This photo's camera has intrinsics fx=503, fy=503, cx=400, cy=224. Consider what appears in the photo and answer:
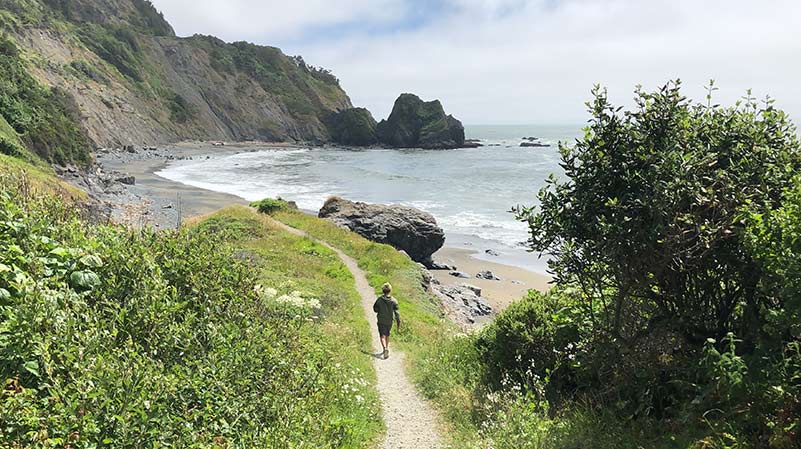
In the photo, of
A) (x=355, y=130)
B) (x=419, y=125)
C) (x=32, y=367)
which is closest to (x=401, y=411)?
(x=32, y=367)

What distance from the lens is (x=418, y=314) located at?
17922 mm

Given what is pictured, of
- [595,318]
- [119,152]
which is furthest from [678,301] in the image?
[119,152]

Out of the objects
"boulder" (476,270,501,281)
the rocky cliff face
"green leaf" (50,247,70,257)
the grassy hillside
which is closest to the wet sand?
"boulder" (476,270,501,281)

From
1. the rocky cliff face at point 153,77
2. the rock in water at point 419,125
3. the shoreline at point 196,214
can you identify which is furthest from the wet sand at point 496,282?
the rock in water at point 419,125

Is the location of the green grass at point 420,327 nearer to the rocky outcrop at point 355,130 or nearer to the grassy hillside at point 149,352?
the grassy hillside at point 149,352

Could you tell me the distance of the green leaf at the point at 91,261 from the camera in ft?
20.2

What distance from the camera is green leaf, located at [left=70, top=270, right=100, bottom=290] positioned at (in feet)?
19.4

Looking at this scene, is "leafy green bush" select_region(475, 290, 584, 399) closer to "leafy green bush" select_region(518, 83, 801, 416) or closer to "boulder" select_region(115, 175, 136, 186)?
"leafy green bush" select_region(518, 83, 801, 416)

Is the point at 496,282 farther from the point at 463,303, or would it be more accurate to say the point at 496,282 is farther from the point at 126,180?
the point at 126,180

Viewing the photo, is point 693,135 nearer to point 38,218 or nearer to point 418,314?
point 38,218

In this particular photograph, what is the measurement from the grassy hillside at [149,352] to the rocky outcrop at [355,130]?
150541 millimetres

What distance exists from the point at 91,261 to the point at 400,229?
86.7 feet

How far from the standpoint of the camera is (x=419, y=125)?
156m

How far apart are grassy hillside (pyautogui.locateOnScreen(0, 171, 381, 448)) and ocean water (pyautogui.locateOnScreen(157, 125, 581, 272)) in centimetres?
2502
